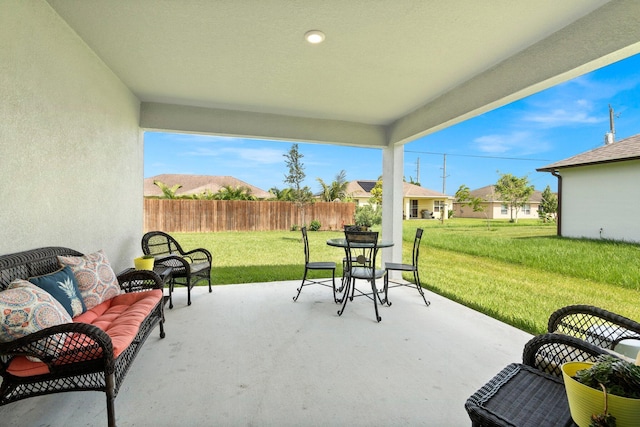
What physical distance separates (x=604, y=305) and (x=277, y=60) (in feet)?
16.6

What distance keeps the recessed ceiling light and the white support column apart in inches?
112

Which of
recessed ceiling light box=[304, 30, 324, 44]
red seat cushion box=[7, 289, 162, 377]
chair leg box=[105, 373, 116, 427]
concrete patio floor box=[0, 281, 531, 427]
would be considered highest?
recessed ceiling light box=[304, 30, 324, 44]

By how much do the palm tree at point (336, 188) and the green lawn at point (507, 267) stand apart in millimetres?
4346

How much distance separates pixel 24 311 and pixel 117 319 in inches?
23.0

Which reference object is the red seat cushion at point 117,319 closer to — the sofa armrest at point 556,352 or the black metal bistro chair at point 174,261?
the black metal bistro chair at point 174,261

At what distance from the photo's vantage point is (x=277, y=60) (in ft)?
9.41

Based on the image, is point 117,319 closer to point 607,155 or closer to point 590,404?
point 590,404

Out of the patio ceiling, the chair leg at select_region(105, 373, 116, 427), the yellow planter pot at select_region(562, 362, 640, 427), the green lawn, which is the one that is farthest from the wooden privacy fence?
the yellow planter pot at select_region(562, 362, 640, 427)

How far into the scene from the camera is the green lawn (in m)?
4.07

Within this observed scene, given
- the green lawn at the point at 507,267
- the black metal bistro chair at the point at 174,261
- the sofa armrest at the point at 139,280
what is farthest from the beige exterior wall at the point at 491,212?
the sofa armrest at the point at 139,280

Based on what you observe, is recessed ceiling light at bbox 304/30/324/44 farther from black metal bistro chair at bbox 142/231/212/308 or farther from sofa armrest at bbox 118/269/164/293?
black metal bistro chair at bbox 142/231/212/308

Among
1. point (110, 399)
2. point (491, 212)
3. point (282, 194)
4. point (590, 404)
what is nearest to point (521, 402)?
point (590, 404)

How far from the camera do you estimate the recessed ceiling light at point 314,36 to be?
237cm

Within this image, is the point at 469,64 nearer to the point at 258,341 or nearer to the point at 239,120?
the point at 239,120
